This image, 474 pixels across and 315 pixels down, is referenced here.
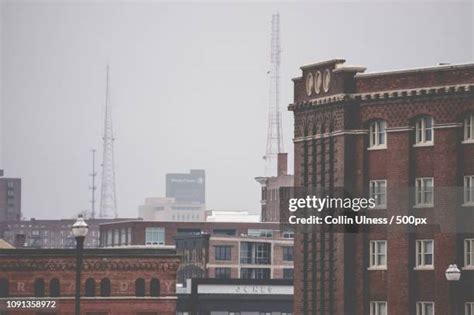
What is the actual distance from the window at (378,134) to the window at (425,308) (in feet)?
31.5

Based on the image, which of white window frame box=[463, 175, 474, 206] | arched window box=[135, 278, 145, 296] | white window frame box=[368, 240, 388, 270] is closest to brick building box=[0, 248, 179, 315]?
arched window box=[135, 278, 145, 296]

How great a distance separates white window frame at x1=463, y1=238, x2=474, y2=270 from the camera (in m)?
107

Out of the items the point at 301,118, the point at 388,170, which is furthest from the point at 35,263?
the point at 388,170

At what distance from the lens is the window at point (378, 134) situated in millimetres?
112812

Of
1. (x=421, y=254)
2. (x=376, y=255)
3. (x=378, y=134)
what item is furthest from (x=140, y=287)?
(x=421, y=254)

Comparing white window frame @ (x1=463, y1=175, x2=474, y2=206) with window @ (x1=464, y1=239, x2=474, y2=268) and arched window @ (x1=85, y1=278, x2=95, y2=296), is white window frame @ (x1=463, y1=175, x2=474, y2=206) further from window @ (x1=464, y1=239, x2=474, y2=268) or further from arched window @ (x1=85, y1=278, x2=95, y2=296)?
arched window @ (x1=85, y1=278, x2=95, y2=296)

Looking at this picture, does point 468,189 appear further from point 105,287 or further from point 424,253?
point 105,287

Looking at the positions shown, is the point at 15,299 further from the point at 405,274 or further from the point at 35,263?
the point at 405,274

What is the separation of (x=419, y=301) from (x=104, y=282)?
3781cm

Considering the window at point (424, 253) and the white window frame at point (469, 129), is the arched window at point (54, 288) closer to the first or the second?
the window at point (424, 253)

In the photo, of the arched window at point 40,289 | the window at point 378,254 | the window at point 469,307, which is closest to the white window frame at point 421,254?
the window at point 378,254

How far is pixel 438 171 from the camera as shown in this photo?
109m

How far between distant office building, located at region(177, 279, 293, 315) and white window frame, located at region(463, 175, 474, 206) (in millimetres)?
63454

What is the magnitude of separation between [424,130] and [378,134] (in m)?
4.04
